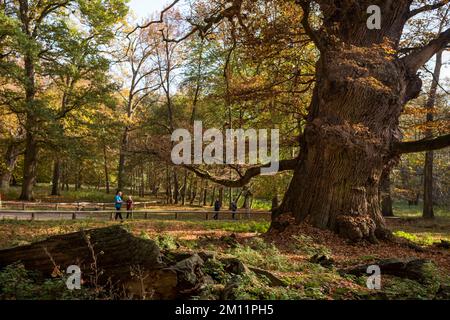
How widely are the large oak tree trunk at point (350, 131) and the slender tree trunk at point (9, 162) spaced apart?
25403 millimetres

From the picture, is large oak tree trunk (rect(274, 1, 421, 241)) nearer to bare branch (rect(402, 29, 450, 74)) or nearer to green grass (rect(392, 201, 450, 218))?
bare branch (rect(402, 29, 450, 74))

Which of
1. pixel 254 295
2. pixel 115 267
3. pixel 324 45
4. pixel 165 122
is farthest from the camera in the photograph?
pixel 165 122

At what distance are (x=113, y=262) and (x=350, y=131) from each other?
6.93 metres

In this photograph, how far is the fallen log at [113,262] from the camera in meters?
4.78

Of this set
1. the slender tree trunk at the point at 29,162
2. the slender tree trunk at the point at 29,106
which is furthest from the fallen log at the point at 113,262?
the slender tree trunk at the point at 29,162

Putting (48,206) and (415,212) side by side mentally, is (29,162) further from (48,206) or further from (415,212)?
(415,212)

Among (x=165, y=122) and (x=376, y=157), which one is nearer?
(x=376, y=157)

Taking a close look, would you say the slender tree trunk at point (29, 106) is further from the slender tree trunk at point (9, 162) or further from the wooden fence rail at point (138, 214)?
the wooden fence rail at point (138, 214)

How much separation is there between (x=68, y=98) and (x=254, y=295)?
83.0ft

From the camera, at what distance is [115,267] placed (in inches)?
200

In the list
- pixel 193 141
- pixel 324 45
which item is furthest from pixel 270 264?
pixel 193 141

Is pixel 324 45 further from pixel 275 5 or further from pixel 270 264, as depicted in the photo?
pixel 270 264

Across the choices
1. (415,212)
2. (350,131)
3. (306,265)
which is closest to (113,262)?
(306,265)
